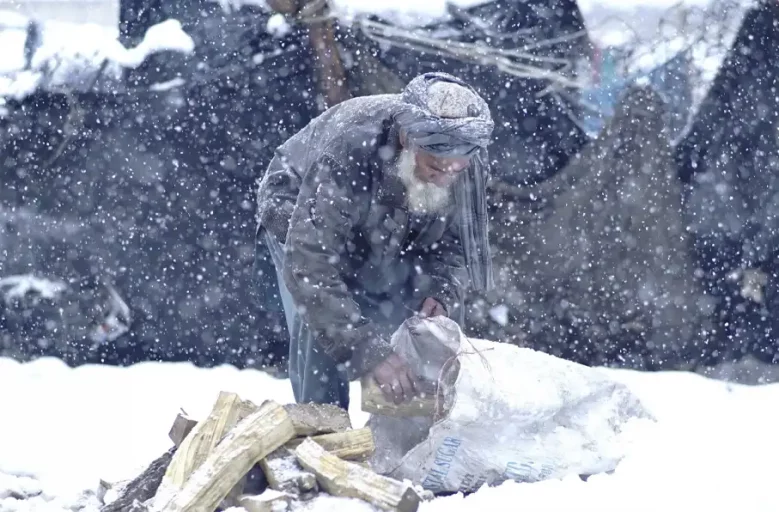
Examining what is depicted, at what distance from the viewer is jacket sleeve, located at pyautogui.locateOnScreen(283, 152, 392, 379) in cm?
266

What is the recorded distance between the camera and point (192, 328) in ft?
16.5

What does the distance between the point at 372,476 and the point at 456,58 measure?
9.25ft

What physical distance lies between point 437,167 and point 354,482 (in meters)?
1.02

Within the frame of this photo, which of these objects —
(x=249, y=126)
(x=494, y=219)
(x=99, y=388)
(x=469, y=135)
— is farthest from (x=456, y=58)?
(x=99, y=388)

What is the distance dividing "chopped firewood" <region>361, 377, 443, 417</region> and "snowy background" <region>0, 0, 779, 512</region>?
288mm

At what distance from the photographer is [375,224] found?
289cm

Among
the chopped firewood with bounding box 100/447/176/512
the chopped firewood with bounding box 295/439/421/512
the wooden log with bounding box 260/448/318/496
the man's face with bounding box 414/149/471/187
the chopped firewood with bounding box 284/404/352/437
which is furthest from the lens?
the man's face with bounding box 414/149/471/187

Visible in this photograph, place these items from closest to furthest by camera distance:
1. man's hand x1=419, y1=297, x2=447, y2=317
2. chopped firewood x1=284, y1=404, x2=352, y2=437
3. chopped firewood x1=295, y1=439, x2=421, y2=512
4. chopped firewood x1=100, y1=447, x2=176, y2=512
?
chopped firewood x1=295, y1=439, x2=421, y2=512 → chopped firewood x1=100, y1=447, x2=176, y2=512 → chopped firewood x1=284, y1=404, x2=352, y2=437 → man's hand x1=419, y1=297, x2=447, y2=317

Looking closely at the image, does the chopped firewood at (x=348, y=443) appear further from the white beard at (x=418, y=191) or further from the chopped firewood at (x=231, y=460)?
the white beard at (x=418, y=191)

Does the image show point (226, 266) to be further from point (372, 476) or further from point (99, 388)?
point (372, 476)

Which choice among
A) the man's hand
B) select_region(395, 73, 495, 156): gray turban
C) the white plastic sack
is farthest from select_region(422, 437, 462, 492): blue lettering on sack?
select_region(395, 73, 495, 156): gray turban

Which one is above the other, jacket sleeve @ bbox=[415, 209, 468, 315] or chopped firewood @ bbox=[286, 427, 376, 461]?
jacket sleeve @ bbox=[415, 209, 468, 315]

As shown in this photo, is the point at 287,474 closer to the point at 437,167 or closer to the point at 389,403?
the point at 389,403

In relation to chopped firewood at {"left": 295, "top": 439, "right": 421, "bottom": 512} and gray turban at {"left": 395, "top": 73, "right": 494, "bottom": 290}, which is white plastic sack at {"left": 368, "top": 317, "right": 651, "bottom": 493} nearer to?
chopped firewood at {"left": 295, "top": 439, "right": 421, "bottom": 512}
